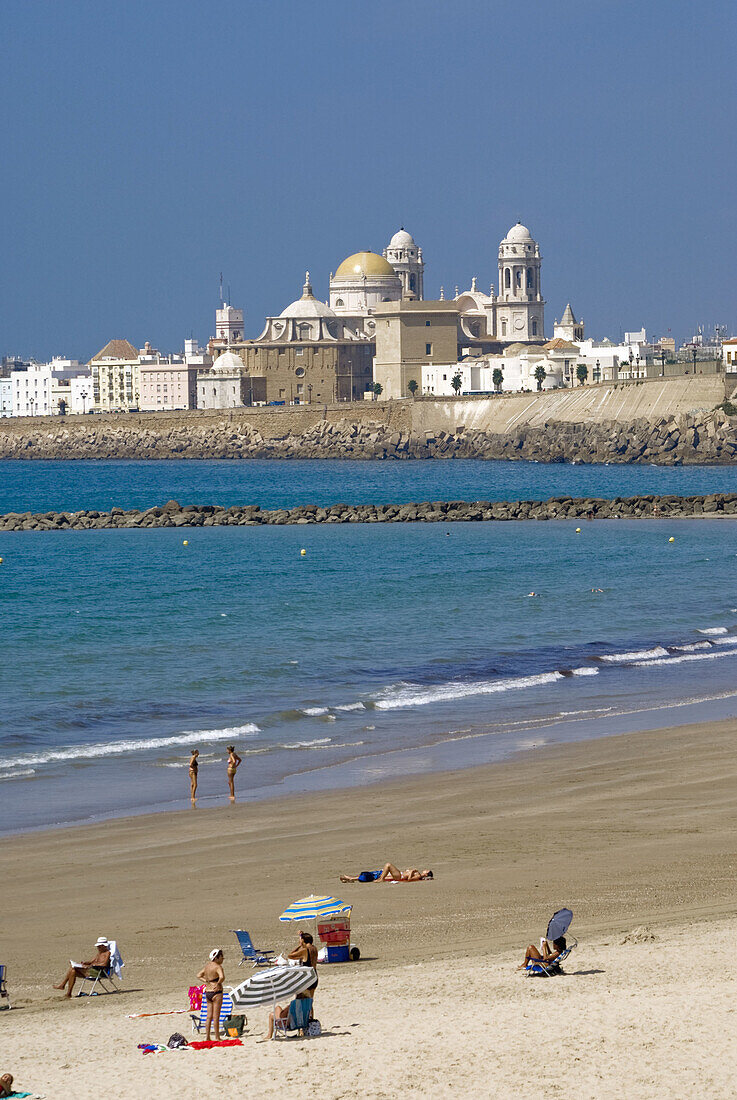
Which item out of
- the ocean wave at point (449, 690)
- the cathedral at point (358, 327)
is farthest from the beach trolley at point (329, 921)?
the cathedral at point (358, 327)

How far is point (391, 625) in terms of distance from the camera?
2800 cm

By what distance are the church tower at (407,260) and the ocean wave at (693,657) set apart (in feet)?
428

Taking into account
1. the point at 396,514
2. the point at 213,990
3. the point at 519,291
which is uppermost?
the point at 519,291

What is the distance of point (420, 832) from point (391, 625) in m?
15.7

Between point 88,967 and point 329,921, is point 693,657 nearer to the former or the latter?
point 329,921

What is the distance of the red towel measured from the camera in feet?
25.1

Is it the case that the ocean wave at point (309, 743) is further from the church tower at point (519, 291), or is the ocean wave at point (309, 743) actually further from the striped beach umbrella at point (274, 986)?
the church tower at point (519, 291)

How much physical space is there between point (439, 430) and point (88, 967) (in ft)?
333

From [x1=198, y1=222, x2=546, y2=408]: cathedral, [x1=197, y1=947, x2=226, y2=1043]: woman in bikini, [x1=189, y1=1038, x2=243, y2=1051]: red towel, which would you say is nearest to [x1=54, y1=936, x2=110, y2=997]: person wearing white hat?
[x1=197, y1=947, x2=226, y2=1043]: woman in bikini

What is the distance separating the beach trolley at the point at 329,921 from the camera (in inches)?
354

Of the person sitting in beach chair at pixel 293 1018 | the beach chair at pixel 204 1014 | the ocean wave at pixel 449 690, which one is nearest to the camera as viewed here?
the person sitting in beach chair at pixel 293 1018

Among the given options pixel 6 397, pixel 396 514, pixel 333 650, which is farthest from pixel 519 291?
pixel 333 650

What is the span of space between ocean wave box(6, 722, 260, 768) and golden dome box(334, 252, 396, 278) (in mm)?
126632

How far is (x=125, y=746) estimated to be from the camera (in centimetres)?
1678
